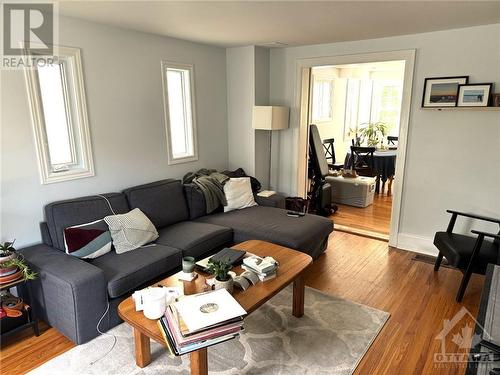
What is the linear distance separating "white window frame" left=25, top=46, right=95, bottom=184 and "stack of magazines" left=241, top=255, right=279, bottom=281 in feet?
5.71

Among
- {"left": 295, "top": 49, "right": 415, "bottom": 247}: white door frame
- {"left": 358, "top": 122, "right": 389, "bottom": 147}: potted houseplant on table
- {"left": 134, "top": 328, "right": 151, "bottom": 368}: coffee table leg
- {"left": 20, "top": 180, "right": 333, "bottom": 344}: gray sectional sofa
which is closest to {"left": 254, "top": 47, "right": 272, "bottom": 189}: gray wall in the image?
{"left": 295, "top": 49, "right": 415, "bottom": 247}: white door frame

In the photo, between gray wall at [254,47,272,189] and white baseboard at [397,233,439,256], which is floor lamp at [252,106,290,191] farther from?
white baseboard at [397,233,439,256]

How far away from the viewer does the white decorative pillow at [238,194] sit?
153 inches

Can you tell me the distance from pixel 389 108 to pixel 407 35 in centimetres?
478

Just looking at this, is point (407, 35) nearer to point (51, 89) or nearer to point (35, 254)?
point (51, 89)

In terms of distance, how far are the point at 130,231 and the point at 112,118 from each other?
112 cm

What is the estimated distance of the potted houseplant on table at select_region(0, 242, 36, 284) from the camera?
7.16 ft

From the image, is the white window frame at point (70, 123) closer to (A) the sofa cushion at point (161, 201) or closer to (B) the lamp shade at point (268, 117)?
(A) the sofa cushion at point (161, 201)

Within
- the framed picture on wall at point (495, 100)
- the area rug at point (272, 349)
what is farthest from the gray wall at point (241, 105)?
the framed picture on wall at point (495, 100)

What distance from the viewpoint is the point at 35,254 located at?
253 centimetres

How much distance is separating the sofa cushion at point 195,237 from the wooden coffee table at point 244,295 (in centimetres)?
42

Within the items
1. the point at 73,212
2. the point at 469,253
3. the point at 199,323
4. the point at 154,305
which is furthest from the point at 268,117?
the point at 199,323

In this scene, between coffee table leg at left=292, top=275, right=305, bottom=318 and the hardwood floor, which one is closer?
coffee table leg at left=292, top=275, right=305, bottom=318

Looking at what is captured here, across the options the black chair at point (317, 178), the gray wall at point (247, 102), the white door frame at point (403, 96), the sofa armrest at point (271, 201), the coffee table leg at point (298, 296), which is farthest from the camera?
the black chair at point (317, 178)
